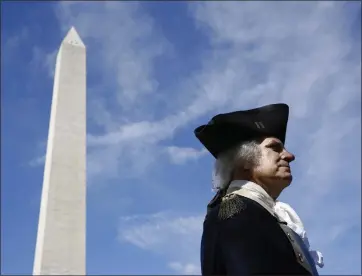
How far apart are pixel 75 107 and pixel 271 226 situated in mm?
14053

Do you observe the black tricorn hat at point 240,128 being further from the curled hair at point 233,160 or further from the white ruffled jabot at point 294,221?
the white ruffled jabot at point 294,221

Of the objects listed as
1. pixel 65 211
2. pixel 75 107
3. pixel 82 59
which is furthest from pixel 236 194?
pixel 82 59

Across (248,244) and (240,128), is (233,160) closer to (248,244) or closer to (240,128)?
(240,128)

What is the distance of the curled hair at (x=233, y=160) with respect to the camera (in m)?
2.87

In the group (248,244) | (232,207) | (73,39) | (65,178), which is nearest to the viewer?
(248,244)

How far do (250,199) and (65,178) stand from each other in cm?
1296

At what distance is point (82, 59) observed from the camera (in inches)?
A: 670

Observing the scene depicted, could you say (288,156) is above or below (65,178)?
below

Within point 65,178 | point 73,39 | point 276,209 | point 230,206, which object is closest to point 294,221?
point 276,209

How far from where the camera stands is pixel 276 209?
2.79 metres

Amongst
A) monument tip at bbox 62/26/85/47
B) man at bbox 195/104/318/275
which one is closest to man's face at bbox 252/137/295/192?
man at bbox 195/104/318/275

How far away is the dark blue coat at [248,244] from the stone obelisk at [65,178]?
12.0 meters

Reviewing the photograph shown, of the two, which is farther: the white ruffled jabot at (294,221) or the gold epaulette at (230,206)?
the white ruffled jabot at (294,221)

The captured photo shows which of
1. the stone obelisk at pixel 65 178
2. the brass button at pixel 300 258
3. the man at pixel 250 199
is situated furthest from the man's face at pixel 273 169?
the stone obelisk at pixel 65 178
